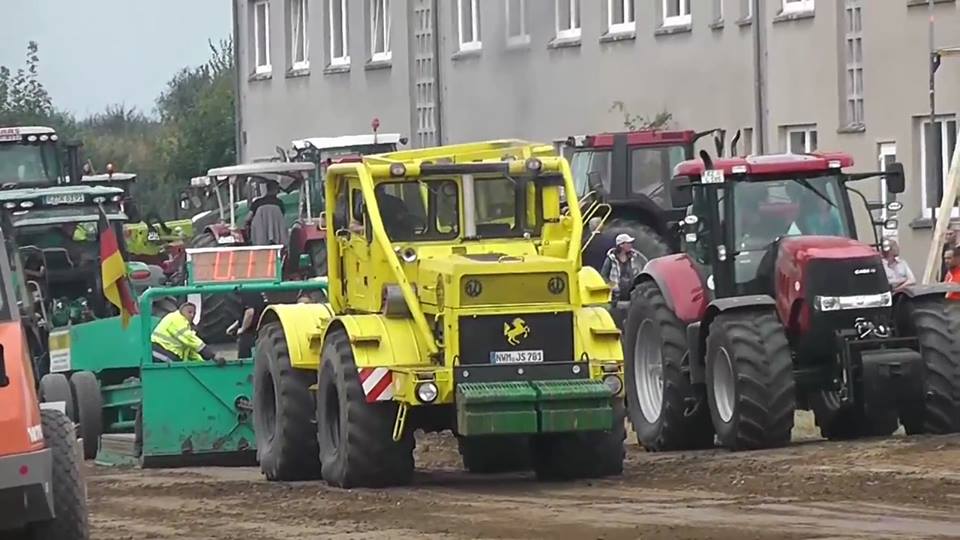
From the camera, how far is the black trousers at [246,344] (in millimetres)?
21484

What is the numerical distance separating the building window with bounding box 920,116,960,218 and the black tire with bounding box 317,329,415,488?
15.8 meters

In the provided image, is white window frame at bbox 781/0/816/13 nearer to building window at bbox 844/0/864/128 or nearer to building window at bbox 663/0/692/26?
building window at bbox 844/0/864/128

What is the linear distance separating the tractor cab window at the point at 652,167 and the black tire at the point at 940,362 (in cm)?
1064

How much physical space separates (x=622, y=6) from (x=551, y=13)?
164 cm

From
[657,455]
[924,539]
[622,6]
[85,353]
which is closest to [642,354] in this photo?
[657,455]

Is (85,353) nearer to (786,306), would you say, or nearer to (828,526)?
(786,306)

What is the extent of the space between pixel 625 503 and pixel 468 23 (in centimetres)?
2893

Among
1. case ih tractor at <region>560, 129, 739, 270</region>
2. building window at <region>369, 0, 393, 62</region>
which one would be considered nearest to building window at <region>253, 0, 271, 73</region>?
building window at <region>369, 0, 393, 62</region>

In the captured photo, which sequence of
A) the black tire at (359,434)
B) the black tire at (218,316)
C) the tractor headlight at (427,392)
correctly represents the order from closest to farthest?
the tractor headlight at (427,392), the black tire at (359,434), the black tire at (218,316)

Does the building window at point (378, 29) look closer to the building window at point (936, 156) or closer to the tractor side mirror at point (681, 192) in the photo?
the building window at point (936, 156)

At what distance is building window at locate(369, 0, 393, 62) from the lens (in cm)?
4684

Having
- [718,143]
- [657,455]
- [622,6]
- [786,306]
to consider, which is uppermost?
[622,6]

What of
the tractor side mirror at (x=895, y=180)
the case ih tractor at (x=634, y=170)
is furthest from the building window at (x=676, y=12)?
the tractor side mirror at (x=895, y=180)

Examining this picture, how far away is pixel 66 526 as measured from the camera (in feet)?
40.8
